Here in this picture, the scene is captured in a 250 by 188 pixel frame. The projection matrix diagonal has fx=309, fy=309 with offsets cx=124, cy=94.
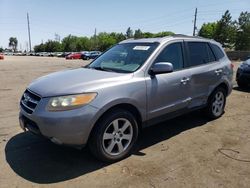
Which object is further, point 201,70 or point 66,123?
point 201,70

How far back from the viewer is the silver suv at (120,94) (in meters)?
3.99

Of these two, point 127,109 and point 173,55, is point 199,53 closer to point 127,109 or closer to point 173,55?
point 173,55

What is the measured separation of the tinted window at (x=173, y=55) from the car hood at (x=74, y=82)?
81 cm

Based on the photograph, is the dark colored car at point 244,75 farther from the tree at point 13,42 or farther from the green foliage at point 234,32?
the tree at point 13,42

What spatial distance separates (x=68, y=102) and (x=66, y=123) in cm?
28

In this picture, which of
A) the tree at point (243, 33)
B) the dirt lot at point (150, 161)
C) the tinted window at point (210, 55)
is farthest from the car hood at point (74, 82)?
the tree at point (243, 33)

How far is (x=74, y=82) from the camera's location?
4.30 meters

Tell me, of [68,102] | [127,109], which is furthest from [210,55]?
[68,102]

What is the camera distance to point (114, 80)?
4.41 m

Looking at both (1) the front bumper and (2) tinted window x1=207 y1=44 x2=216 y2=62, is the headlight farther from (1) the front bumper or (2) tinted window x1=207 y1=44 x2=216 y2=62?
(2) tinted window x1=207 y1=44 x2=216 y2=62

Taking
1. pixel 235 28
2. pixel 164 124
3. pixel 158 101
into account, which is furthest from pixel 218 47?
pixel 235 28

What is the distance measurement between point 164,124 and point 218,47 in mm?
2125

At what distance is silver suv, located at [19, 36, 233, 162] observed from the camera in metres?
3.99

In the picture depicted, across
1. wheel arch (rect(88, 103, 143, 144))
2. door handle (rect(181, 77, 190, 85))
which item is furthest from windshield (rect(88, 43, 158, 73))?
door handle (rect(181, 77, 190, 85))
